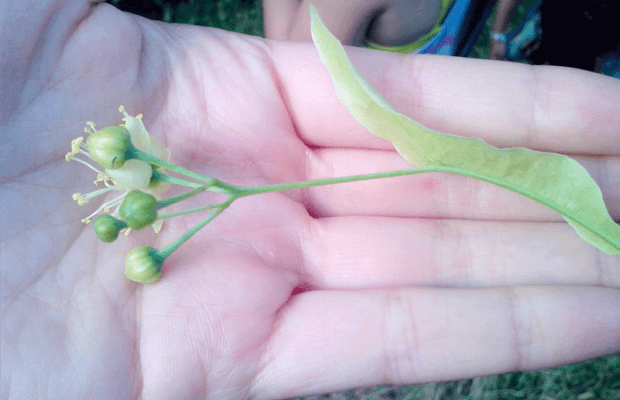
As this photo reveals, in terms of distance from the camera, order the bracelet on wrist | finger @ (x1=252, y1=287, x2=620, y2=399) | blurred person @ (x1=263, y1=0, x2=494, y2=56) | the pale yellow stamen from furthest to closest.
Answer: the bracelet on wrist
blurred person @ (x1=263, y1=0, x2=494, y2=56)
finger @ (x1=252, y1=287, x2=620, y2=399)
the pale yellow stamen

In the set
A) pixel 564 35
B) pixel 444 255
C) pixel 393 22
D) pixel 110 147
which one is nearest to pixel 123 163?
pixel 110 147

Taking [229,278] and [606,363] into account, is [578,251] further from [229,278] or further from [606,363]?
[229,278]

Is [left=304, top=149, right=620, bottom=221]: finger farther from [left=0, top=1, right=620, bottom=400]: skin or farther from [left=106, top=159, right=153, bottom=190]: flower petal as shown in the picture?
[left=106, top=159, right=153, bottom=190]: flower petal

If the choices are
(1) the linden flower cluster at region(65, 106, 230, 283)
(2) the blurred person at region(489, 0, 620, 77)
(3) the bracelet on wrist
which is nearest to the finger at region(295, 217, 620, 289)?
(1) the linden flower cluster at region(65, 106, 230, 283)

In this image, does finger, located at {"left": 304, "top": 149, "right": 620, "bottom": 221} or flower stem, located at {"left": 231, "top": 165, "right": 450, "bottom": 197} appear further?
finger, located at {"left": 304, "top": 149, "right": 620, "bottom": 221}

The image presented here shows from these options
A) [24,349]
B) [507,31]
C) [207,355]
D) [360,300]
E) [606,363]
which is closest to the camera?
[24,349]

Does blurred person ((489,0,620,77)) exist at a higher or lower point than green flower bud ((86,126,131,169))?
higher

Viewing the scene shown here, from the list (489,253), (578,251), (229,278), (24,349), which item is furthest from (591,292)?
(24,349)
